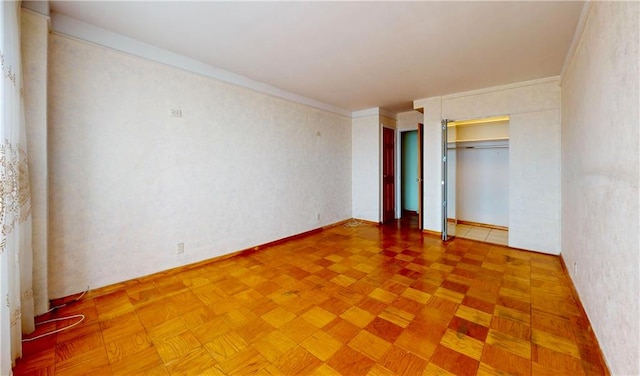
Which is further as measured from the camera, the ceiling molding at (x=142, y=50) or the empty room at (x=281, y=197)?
the ceiling molding at (x=142, y=50)

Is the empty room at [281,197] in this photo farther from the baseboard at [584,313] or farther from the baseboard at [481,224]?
the baseboard at [481,224]

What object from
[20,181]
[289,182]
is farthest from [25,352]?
[289,182]

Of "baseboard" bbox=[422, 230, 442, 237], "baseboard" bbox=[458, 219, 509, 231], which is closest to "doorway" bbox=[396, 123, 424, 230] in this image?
"baseboard" bbox=[458, 219, 509, 231]

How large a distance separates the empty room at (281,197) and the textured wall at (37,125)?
0.01m

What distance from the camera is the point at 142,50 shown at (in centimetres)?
279

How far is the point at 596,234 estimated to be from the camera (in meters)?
1.85

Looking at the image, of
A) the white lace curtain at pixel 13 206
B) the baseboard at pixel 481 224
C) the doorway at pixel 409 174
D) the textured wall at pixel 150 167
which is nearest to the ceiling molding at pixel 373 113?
the doorway at pixel 409 174

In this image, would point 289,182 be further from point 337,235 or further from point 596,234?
point 596,234

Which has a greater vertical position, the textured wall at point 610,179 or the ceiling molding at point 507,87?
the ceiling molding at point 507,87

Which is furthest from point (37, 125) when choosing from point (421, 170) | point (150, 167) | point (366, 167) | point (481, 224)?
point (481, 224)

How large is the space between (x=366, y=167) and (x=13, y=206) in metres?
5.25

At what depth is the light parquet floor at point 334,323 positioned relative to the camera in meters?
1.67

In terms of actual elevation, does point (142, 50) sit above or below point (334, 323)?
above

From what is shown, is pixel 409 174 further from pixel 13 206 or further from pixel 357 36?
pixel 13 206
